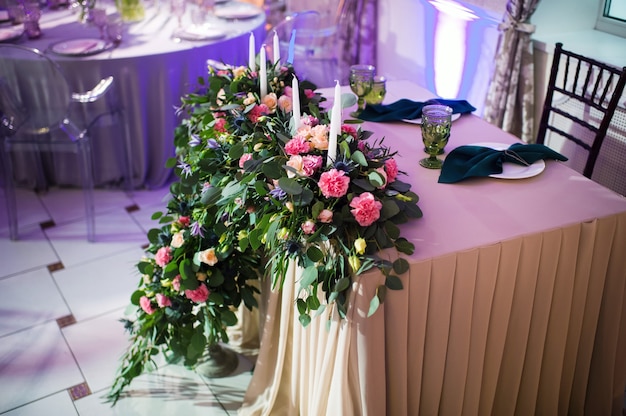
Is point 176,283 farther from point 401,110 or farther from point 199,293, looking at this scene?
point 401,110

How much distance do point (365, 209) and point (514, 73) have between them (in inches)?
73.1

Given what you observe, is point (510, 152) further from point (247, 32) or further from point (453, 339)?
point (247, 32)

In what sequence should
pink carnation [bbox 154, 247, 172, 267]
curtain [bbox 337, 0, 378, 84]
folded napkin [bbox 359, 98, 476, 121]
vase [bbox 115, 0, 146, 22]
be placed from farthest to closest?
1. curtain [bbox 337, 0, 378, 84]
2. vase [bbox 115, 0, 146, 22]
3. folded napkin [bbox 359, 98, 476, 121]
4. pink carnation [bbox 154, 247, 172, 267]

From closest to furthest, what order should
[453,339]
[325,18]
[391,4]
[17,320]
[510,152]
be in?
1. [453,339]
2. [510,152]
3. [17,320]
4. [391,4]
5. [325,18]

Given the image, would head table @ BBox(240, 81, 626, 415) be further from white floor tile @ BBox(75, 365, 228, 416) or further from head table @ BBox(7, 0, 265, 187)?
head table @ BBox(7, 0, 265, 187)

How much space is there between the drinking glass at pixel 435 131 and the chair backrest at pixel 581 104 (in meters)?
0.73

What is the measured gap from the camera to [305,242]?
1.58 meters

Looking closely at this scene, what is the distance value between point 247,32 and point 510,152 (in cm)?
207

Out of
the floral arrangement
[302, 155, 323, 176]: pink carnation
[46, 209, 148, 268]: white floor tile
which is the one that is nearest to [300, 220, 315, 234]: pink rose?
the floral arrangement

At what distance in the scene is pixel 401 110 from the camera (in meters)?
2.38

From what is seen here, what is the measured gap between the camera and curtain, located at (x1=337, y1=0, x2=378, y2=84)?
4.39 m

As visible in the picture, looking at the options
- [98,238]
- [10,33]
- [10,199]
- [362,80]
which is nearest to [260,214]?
[362,80]

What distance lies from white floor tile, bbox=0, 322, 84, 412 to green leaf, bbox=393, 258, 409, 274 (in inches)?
54.7

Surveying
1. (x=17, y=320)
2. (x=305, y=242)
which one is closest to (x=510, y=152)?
(x=305, y=242)
